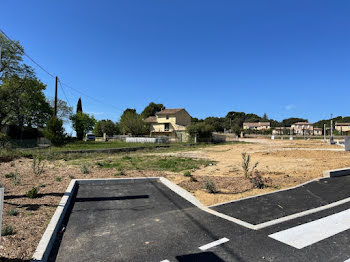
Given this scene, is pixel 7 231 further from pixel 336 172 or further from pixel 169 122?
pixel 169 122

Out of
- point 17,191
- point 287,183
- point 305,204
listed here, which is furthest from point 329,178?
point 17,191

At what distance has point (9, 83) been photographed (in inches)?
1125

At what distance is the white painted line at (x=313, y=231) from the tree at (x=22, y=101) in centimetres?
3450

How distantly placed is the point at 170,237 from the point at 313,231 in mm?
2723

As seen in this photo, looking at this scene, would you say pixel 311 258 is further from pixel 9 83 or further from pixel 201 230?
pixel 9 83

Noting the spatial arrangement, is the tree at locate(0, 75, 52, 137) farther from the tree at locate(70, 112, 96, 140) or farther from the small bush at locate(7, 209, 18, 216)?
the small bush at locate(7, 209, 18, 216)

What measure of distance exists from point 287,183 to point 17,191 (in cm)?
883

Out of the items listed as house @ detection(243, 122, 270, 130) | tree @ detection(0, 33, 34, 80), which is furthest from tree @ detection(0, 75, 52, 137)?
house @ detection(243, 122, 270, 130)

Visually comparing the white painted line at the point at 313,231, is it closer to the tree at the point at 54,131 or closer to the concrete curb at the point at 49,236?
the concrete curb at the point at 49,236

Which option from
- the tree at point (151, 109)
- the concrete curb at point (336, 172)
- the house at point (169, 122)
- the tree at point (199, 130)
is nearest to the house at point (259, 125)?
the tree at point (151, 109)

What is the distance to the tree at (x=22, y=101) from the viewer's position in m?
28.9

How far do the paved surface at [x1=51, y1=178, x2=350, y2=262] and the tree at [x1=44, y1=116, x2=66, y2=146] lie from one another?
18.7 m

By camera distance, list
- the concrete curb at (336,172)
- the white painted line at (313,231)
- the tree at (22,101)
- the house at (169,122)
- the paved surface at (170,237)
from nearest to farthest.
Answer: the paved surface at (170,237), the white painted line at (313,231), the concrete curb at (336,172), the tree at (22,101), the house at (169,122)

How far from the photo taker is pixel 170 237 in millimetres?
3979
